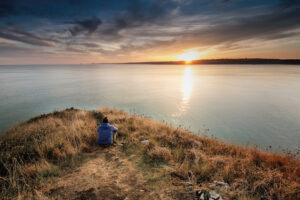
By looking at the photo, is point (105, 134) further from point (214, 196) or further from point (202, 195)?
point (214, 196)

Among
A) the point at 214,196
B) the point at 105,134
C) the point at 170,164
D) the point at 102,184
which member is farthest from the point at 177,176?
the point at 105,134

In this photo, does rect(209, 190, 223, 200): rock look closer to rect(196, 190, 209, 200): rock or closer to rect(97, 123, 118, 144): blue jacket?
rect(196, 190, 209, 200): rock

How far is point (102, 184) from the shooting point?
3910mm

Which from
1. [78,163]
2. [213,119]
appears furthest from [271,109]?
[78,163]

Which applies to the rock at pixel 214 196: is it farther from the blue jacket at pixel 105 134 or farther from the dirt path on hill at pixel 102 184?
the blue jacket at pixel 105 134

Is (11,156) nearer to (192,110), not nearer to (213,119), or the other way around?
(213,119)

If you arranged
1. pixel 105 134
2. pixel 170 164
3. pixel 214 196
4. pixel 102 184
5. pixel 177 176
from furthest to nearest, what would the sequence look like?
1. pixel 105 134
2. pixel 170 164
3. pixel 177 176
4. pixel 102 184
5. pixel 214 196

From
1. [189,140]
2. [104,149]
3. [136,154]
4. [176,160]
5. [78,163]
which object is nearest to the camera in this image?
[78,163]

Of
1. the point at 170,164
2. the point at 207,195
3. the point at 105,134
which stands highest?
the point at 105,134

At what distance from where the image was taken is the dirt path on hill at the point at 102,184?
353 centimetres

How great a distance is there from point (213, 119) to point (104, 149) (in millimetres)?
13939

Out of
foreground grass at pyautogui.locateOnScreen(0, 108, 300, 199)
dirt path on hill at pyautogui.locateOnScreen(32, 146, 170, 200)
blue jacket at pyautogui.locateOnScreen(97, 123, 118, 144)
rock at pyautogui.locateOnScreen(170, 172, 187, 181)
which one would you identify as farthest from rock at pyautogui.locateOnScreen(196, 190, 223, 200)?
blue jacket at pyautogui.locateOnScreen(97, 123, 118, 144)

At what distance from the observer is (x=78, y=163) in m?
4.93

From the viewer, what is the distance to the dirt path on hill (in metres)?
3.53
